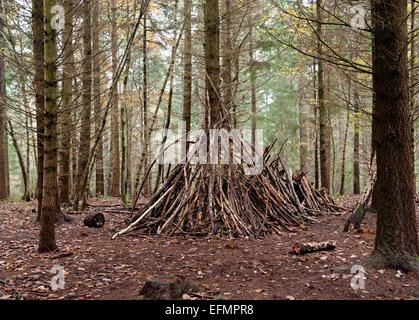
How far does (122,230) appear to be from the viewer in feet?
18.8

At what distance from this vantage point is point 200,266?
391 cm

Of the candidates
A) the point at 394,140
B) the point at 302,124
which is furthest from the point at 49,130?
the point at 302,124

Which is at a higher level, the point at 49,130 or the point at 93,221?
the point at 49,130

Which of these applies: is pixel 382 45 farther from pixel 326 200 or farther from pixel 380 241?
pixel 326 200

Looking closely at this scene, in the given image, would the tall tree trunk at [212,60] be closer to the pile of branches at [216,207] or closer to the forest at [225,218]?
the forest at [225,218]

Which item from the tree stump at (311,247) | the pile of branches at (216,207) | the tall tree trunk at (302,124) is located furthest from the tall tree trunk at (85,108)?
the tall tree trunk at (302,124)

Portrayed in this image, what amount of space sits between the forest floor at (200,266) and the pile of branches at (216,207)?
0.32 m

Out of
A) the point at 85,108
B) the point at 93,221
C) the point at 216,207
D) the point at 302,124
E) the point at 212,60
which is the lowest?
the point at 93,221

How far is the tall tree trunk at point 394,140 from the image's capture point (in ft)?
10.6

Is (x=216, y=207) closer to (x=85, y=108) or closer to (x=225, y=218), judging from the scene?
(x=225, y=218)

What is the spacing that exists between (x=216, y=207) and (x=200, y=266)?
2.02 m
